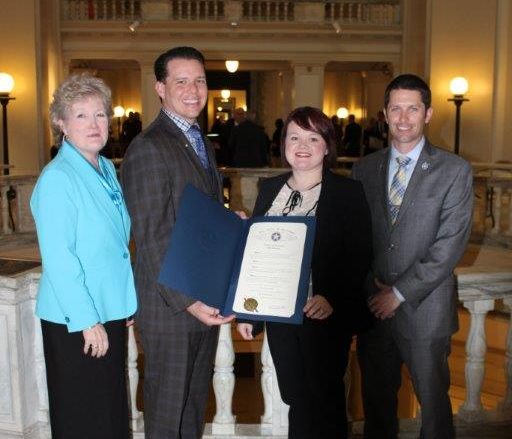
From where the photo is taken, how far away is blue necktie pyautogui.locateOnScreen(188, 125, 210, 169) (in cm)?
275

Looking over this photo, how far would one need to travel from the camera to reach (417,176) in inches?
111

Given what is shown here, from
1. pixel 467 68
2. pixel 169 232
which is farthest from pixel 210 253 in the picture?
pixel 467 68

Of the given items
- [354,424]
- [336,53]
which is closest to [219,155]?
[336,53]

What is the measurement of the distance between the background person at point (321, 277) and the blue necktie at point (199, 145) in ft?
0.90

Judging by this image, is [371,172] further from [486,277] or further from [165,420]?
[165,420]

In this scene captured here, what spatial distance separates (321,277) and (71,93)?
1.12m

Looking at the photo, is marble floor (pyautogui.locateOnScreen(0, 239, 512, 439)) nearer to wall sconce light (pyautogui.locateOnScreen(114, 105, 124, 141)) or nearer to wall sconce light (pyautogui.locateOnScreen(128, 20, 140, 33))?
wall sconce light (pyautogui.locateOnScreen(128, 20, 140, 33))

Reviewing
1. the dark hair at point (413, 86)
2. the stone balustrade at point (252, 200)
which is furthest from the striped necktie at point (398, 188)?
the stone balustrade at point (252, 200)

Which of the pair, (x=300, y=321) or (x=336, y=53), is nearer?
(x=300, y=321)

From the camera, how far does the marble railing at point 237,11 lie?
50.8ft

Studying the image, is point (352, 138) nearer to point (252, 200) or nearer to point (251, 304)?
point (252, 200)

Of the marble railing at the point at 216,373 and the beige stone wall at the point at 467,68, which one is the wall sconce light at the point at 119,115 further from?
the marble railing at the point at 216,373

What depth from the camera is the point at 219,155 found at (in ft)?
46.0

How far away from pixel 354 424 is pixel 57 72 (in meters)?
13.3
